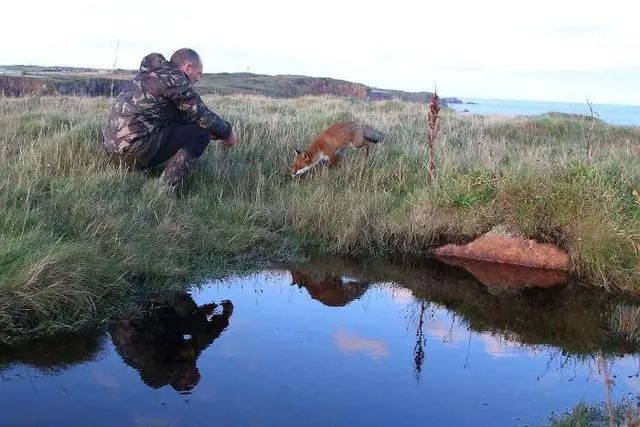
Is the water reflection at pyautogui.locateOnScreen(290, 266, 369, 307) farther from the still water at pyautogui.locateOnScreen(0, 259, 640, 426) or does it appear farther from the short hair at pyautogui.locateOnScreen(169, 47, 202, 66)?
the short hair at pyautogui.locateOnScreen(169, 47, 202, 66)

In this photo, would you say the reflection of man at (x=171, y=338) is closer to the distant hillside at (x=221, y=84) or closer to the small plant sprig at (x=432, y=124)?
the small plant sprig at (x=432, y=124)

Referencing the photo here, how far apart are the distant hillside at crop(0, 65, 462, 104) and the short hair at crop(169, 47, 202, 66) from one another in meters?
16.5

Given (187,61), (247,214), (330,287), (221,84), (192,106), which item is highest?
(221,84)

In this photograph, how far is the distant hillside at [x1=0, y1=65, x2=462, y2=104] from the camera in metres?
27.5

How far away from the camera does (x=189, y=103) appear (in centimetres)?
733

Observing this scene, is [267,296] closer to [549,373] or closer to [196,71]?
[549,373]

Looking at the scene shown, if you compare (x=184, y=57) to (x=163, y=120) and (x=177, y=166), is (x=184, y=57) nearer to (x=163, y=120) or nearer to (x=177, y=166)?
(x=163, y=120)

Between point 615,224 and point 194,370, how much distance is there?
465cm

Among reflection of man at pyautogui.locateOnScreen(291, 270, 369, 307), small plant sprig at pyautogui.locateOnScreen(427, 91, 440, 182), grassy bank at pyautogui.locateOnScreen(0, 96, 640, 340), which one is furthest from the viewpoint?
small plant sprig at pyautogui.locateOnScreen(427, 91, 440, 182)

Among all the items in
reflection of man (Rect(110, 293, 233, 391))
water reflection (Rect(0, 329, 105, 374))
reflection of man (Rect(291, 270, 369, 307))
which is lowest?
water reflection (Rect(0, 329, 105, 374))

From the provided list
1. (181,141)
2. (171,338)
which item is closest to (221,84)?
(181,141)

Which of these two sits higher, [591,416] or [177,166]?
[177,166]

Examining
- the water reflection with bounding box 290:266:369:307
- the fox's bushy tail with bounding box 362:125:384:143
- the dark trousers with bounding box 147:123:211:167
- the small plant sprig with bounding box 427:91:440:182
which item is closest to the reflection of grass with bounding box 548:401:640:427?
the water reflection with bounding box 290:266:369:307

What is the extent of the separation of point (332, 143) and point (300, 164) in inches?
26.4
